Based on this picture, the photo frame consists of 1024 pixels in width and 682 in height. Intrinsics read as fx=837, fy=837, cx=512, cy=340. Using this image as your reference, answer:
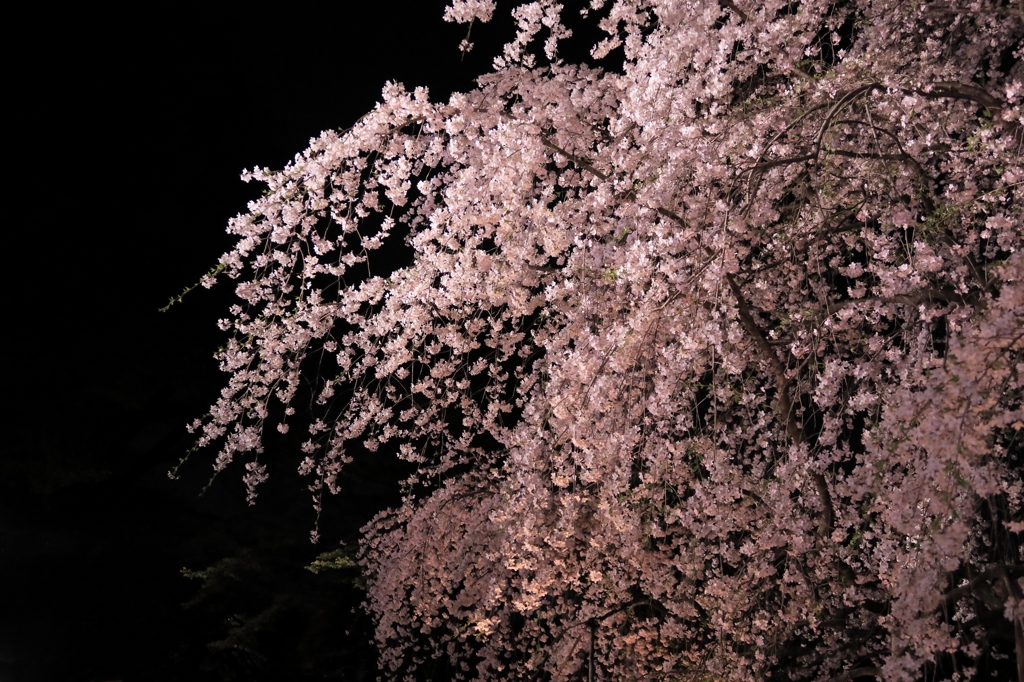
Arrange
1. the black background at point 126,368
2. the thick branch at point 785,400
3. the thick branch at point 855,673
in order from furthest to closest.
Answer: the black background at point 126,368 → the thick branch at point 855,673 → the thick branch at point 785,400

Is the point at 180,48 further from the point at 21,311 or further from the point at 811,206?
the point at 811,206

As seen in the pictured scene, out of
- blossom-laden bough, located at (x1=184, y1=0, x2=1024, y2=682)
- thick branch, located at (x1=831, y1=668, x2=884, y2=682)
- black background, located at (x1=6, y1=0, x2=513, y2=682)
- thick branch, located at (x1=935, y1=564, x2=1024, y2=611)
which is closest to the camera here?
blossom-laden bough, located at (x1=184, y1=0, x2=1024, y2=682)

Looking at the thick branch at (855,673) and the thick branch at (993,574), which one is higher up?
the thick branch at (993,574)

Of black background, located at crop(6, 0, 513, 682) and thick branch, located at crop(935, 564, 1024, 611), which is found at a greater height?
black background, located at crop(6, 0, 513, 682)

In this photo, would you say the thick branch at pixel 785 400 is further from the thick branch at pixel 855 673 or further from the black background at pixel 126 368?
the black background at pixel 126 368

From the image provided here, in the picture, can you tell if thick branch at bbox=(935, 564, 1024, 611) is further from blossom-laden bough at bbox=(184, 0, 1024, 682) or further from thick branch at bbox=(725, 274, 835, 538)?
thick branch at bbox=(725, 274, 835, 538)

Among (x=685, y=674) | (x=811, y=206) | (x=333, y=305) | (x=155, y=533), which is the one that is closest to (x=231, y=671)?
(x=155, y=533)

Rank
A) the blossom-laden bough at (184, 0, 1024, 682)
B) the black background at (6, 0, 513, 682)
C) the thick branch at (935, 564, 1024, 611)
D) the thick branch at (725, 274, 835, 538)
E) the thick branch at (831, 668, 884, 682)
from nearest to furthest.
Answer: the blossom-laden bough at (184, 0, 1024, 682) < the thick branch at (935, 564, 1024, 611) < the thick branch at (725, 274, 835, 538) < the thick branch at (831, 668, 884, 682) < the black background at (6, 0, 513, 682)

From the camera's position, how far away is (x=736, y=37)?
4.05 metres

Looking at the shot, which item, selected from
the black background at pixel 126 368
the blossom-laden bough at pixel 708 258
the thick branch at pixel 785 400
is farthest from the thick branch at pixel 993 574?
the black background at pixel 126 368

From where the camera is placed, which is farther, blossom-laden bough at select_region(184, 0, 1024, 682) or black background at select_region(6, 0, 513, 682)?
black background at select_region(6, 0, 513, 682)

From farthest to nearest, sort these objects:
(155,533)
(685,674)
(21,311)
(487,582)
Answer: (155,533), (21,311), (487,582), (685,674)

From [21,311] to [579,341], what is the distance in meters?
8.02

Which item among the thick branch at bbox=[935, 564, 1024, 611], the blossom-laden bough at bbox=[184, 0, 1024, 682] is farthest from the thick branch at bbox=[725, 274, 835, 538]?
the thick branch at bbox=[935, 564, 1024, 611]
